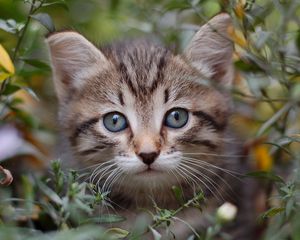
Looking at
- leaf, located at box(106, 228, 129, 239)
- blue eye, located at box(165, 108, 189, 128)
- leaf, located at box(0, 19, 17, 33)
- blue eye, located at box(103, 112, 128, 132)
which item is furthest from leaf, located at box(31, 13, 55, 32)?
leaf, located at box(106, 228, 129, 239)

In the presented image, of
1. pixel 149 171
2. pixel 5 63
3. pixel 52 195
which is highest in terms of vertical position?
pixel 5 63

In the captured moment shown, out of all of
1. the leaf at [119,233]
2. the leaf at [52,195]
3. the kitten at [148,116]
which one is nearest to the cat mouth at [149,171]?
the kitten at [148,116]

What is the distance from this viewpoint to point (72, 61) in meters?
2.95

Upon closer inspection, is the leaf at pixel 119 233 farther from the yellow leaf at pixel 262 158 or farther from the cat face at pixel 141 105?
the yellow leaf at pixel 262 158

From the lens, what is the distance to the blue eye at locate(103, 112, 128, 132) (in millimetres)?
2670

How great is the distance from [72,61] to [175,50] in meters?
0.48

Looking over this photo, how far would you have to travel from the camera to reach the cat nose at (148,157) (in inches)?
96.8

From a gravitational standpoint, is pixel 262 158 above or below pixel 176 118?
below

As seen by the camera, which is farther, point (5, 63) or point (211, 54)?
point (211, 54)

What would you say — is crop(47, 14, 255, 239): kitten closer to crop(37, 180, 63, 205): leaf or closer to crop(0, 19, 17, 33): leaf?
crop(0, 19, 17, 33): leaf

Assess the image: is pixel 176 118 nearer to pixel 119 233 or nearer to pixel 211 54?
pixel 211 54

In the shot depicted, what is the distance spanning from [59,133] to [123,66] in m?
0.55

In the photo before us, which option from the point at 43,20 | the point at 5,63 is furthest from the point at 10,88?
the point at 43,20

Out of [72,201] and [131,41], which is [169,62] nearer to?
[131,41]
